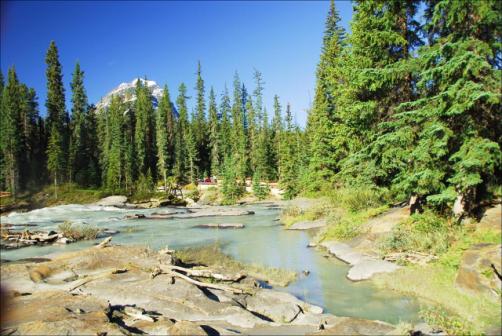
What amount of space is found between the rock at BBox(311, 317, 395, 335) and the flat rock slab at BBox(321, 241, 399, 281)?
509 cm

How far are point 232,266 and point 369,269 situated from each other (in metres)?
6.03

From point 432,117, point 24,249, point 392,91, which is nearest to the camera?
point 432,117

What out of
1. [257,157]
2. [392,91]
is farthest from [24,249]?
[257,157]

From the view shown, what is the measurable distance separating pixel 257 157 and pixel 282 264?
63.3 m

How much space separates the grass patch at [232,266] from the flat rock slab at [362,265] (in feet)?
8.12

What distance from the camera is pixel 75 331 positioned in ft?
23.4

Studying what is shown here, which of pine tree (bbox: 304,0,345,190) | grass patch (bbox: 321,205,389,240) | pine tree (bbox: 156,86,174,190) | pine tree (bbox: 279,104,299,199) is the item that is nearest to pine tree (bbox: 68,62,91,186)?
pine tree (bbox: 156,86,174,190)

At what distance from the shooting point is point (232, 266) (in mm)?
17062

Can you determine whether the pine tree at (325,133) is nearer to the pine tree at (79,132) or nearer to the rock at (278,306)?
the rock at (278,306)

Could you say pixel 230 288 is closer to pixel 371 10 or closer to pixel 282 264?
pixel 282 264

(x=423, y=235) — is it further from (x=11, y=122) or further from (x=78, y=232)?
(x=11, y=122)

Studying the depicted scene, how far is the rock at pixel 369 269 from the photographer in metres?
14.2

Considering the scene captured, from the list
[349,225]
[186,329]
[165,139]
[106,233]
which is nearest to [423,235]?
[349,225]

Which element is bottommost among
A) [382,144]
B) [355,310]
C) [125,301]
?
[355,310]
